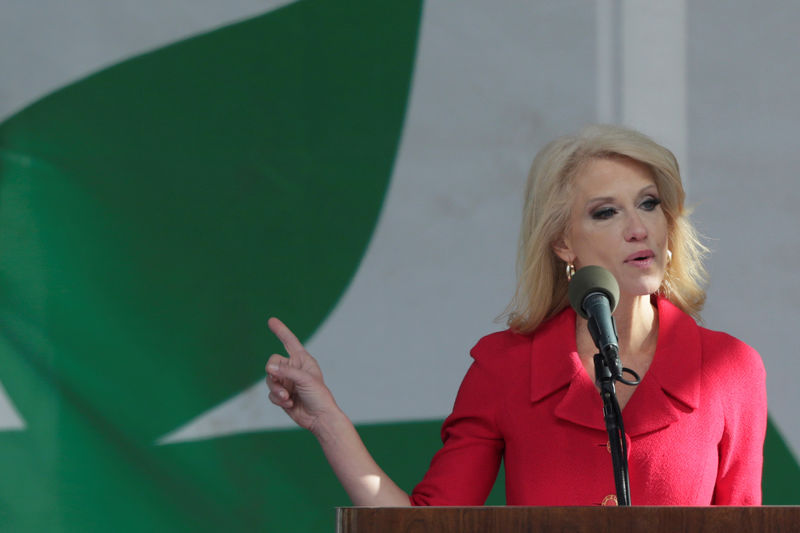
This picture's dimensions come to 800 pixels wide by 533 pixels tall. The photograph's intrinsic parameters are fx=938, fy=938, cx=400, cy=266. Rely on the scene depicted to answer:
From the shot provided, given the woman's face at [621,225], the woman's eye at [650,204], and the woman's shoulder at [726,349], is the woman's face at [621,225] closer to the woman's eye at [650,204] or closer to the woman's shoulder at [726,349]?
the woman's eye at [650,204]

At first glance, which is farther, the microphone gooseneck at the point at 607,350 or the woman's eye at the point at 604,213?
the woman's eye at the point at 604,213

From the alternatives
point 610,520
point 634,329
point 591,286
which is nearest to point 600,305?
point 591,286

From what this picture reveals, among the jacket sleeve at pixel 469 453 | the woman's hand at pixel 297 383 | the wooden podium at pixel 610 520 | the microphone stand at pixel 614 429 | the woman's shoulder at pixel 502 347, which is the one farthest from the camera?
the woman's shoulder at pixel 502 347

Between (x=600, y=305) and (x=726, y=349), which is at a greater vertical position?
(x=726, y=349)

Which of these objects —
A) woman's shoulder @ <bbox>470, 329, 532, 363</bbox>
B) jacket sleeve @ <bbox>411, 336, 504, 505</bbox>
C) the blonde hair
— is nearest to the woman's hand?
jacket sleeve @ <bbox>411, 336, 504, 505</bbox>

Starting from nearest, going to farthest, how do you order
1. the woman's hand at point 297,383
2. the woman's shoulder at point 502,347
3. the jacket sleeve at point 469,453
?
the woman's hand at point 297,383 < the jacket sleeve at point 469,453 < the woman's shoulder at point 502,347

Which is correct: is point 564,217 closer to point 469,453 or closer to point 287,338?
point 469,453

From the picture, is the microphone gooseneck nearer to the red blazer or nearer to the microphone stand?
the microphone stand

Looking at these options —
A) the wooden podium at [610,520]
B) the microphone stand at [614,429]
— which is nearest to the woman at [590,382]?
the microphone stand at [614,429]

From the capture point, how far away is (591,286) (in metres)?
1.36

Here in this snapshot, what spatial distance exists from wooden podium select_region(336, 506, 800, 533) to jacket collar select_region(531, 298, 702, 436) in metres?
0.84

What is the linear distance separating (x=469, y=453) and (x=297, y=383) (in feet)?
1.39

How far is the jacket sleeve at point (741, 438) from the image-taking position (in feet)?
6.34

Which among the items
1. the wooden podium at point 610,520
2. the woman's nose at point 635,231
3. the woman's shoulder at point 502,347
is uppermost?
the woman's nose at point 635,231
